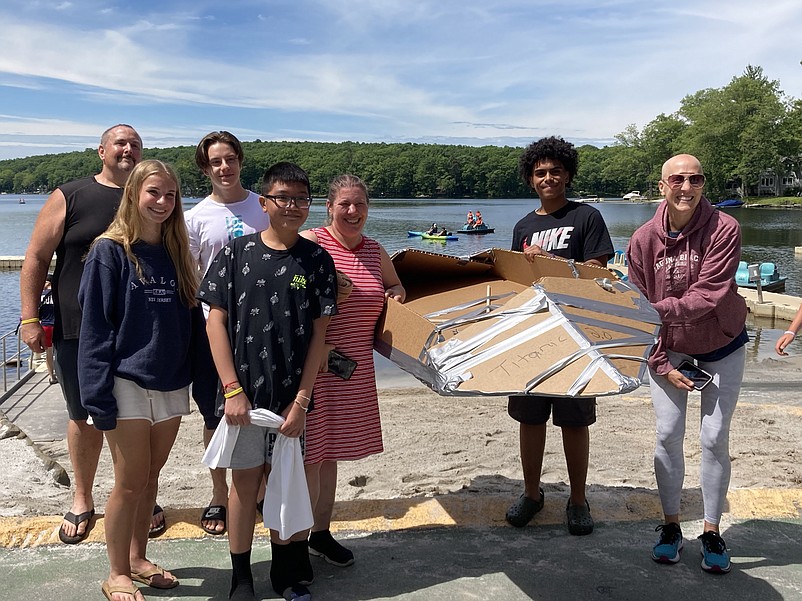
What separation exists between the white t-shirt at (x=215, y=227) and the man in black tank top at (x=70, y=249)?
1.32ft

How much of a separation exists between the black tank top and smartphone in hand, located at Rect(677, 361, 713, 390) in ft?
9.13

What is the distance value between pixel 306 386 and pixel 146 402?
0.64 m

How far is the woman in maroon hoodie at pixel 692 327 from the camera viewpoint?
3.09m

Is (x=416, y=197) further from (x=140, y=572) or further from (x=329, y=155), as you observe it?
(x=140, y=572)

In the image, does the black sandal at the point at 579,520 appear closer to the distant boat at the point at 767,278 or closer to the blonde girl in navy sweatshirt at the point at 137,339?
the blonde girl in navy sweatshirt at the point at 137,339

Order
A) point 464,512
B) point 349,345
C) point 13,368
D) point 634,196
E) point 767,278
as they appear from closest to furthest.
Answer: point 349,345 < point 464,512 < point 13,368 < point 767,278 < point 634,196

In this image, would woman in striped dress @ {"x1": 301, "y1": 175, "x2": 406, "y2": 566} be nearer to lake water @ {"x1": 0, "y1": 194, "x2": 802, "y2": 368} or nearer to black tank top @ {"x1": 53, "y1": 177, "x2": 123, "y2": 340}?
black tank top @ {"x1": 53, "y1": 177, "x2": 123, "y2": 340}

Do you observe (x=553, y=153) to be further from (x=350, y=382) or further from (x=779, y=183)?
(x=779, y=183)

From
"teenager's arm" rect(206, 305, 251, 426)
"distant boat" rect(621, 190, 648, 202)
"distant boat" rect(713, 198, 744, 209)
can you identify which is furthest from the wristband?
"distant boat" rect(621, 190, 648, 202)

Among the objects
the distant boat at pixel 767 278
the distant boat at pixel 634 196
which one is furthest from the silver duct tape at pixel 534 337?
the distant boat at pixel 634 196

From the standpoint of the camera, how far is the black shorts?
11.6 feet

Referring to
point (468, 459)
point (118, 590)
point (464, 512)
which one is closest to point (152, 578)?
point (118, 590)

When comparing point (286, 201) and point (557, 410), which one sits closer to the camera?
point (286, 201)

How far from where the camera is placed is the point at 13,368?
11414mm
